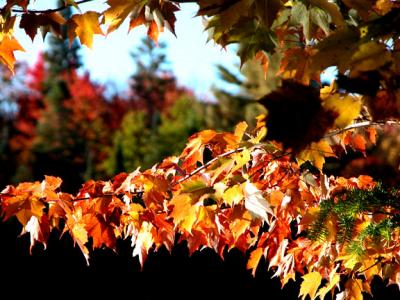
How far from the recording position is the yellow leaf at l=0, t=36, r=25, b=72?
6.02ft

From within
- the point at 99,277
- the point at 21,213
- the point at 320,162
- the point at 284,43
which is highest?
the point at 284,43

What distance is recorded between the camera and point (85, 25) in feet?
5.95

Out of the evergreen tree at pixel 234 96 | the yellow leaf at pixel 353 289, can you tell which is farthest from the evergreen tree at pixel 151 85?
the yellow leaf at pixel 353 289

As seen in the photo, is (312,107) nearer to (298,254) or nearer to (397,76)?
(397,76)

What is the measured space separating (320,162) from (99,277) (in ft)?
17.2

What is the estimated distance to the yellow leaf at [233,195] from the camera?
162 centimetres

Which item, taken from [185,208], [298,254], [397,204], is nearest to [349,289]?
[298,254]

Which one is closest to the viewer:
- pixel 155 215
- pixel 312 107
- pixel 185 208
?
pixel 312 107

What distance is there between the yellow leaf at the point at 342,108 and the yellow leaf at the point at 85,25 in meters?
1.09

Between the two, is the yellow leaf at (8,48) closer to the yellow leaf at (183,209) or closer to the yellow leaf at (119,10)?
the yellow leaf at (119,10)

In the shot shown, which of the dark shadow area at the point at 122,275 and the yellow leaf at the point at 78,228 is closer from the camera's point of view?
the yellow leaf at the point at 78,228

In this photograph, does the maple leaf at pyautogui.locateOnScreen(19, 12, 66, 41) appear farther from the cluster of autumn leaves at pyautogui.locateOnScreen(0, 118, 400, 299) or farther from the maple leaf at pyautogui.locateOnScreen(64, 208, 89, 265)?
the maple leaf at pyautogui.locateOnScreen(64, 208, 89, 265)

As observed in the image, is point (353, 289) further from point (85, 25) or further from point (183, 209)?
point (85, 25)

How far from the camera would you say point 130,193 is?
2123mm
